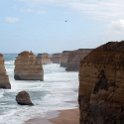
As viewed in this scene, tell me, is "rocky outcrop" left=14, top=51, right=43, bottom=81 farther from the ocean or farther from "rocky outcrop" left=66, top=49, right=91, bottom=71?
"rocky outcrop" left=66, top=49, right=91, bottom=71

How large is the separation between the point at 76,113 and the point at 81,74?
11.9 m

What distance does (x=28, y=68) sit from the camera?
2859 inches

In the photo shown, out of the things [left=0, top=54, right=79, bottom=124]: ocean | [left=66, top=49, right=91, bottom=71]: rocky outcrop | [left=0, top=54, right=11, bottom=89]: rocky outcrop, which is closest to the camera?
[left=0, top=54, right=79, bottom=124]: ocean

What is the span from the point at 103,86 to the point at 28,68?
4884cm

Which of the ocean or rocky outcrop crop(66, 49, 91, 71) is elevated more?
rocky outcrop crop(66, 49, 91, 71)

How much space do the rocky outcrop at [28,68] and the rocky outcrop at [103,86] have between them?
4605cm

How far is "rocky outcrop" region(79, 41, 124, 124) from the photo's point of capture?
75.3 ft

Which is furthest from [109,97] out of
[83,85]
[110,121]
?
[83,85]

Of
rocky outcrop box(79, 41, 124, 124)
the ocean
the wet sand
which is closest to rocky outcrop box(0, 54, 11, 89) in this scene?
the ocean

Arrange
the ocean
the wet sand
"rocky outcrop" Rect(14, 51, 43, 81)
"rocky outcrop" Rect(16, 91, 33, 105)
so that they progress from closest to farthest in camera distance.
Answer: the wet sand → the ocean → "rocky outcrop" Rect(16, 91, 33, 105) → "rocky outcrop" Rect(14, 51, 43, 81)

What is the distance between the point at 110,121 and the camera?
2309 cm

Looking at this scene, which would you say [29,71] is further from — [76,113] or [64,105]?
[76,113]

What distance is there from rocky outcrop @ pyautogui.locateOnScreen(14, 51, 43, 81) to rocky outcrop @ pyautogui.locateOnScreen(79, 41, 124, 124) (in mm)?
46050

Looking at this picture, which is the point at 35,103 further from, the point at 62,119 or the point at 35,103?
the point at 62,119
